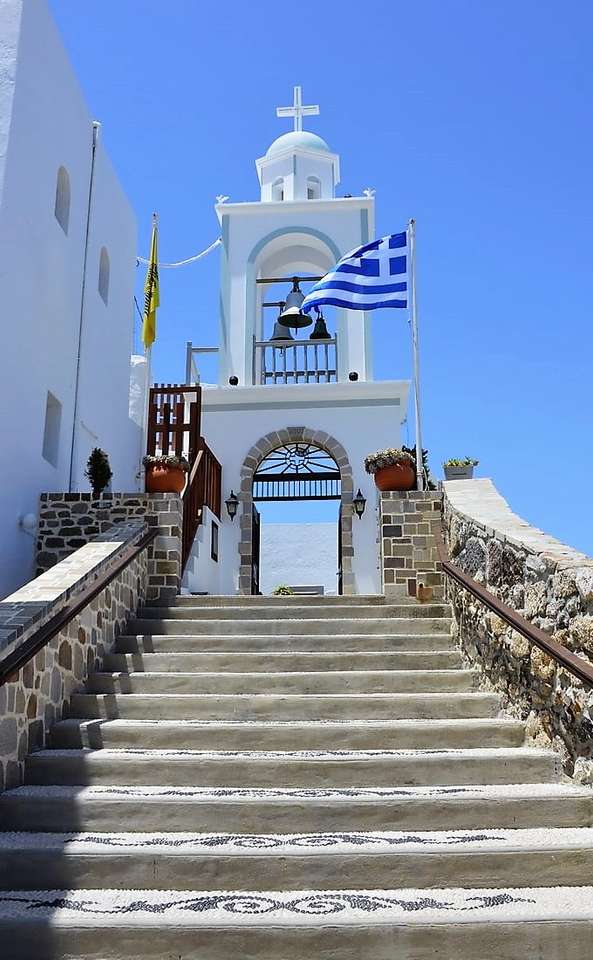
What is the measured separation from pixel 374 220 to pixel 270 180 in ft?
8.48

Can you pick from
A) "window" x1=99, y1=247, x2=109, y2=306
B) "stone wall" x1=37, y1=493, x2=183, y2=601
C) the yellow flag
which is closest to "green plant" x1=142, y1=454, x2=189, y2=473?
"stone wall" x1=37, y1=493, x2=183, y2=601

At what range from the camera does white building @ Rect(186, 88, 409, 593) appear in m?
12.7

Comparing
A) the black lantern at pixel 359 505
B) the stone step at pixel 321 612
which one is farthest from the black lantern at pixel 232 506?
the stone step at pixel 321 612

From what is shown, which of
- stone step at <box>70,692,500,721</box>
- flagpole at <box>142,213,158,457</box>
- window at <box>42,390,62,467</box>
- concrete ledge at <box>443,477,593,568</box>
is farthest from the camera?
flagpole at <box>142,213,158,457</box>

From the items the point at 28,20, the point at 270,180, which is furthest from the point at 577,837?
the point at 270,180

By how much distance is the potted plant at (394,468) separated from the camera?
25.9ft

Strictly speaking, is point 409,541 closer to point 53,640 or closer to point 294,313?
point 53,640

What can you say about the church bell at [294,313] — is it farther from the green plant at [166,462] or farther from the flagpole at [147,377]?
the green plant at [166,462]

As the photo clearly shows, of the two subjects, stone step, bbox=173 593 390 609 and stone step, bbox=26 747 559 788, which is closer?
stone step, bbox=26 747 559 788

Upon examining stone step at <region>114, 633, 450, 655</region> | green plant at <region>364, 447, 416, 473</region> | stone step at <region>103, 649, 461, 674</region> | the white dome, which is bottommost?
stone step at <region>103, 649, 461, 674</region>

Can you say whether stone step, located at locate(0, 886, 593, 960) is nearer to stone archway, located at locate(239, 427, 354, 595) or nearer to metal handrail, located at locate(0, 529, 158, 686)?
metal handrail, located at locate(0, 529, 158, 686)

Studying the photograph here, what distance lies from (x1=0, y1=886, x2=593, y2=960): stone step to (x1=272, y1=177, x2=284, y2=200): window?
1431 centimetres

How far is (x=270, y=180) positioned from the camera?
15828mm

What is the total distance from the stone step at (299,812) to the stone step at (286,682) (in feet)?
4.96
